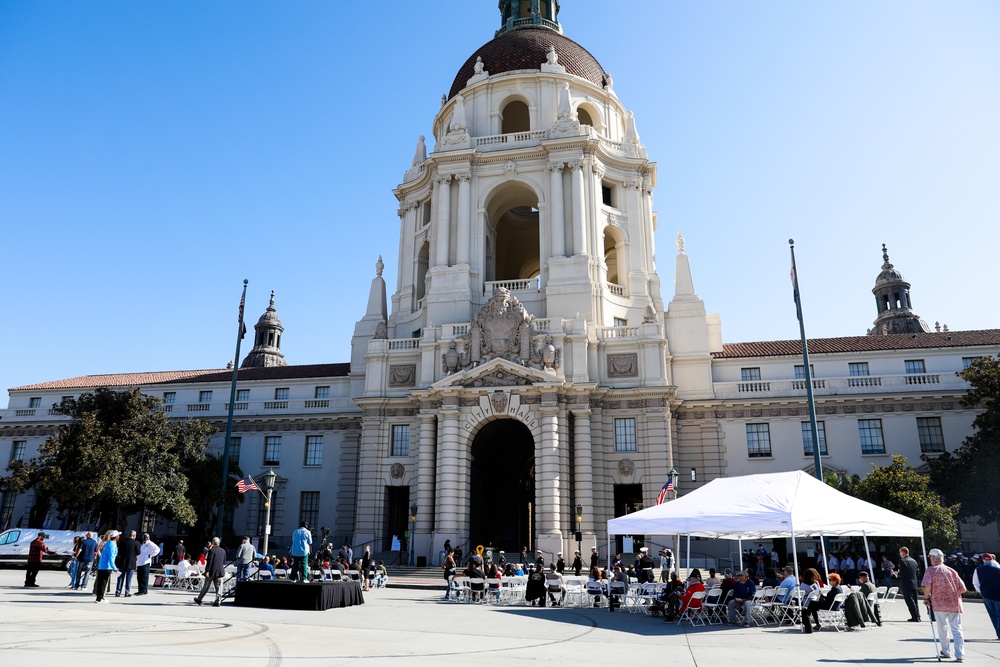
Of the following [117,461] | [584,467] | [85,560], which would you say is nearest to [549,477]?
[584,467]

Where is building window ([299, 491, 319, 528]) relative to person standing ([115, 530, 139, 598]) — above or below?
above

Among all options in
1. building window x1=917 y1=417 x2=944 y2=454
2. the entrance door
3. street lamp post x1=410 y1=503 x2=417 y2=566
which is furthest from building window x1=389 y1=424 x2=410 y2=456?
building window x1=917 y1=417 x2=944 y2=454

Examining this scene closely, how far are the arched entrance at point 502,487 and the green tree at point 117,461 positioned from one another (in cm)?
1516

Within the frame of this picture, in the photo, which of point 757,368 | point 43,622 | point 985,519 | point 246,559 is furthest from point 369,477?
point 985,519

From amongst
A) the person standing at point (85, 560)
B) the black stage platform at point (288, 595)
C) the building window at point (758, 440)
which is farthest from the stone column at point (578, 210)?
the person standing at point (85, 560)

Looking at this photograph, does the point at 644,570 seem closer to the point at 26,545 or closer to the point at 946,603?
the point at 946,603

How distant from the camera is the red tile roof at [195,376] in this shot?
48.9 m

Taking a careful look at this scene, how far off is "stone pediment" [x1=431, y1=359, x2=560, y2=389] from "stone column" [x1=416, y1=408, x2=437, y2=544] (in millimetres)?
2237

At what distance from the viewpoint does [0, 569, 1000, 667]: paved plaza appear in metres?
11.2

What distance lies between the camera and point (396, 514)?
136ft

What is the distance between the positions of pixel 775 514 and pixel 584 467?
65.4 feet

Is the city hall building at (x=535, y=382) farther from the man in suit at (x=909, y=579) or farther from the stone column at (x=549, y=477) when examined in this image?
the man in suit at (x=909, y=579)

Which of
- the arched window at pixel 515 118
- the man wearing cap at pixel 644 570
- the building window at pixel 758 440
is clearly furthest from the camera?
the arched window at pixel 515 118

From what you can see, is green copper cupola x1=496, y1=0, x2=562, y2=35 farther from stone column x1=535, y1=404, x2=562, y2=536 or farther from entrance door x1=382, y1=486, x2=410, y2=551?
entrance door x1=382, y1=486, x2=410, y2=551
